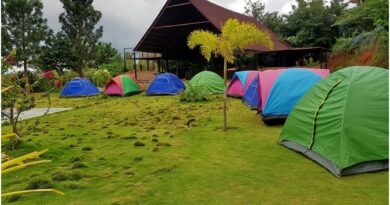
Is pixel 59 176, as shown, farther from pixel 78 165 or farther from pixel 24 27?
pixel 24 27

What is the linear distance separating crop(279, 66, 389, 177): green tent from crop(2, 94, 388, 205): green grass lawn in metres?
0.17

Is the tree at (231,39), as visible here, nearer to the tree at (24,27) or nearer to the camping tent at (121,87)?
the camping tent at (121,87)

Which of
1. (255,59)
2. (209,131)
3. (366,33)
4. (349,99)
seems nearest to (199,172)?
(349,99)

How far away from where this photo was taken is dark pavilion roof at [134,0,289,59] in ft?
74.4

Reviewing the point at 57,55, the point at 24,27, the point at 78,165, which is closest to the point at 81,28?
the point at 57,55

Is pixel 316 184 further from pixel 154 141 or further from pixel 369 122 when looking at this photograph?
pixel 154 141

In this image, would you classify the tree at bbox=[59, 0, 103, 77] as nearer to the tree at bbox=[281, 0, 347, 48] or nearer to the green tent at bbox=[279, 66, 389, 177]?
the tree at bbox=[281, 0, 347, 48]

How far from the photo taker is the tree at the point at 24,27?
81.7 ft

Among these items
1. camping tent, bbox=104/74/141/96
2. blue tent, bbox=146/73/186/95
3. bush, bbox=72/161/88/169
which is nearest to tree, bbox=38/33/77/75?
camping tent, bbox=104/74/141/96

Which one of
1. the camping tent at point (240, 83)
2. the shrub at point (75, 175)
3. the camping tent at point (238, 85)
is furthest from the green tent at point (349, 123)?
the camping tent at point (238, 85)

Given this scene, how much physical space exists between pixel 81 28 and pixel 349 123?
27.8m

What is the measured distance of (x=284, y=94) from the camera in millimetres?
7949

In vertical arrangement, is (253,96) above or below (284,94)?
below

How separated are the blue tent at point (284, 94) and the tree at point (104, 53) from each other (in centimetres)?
2499
